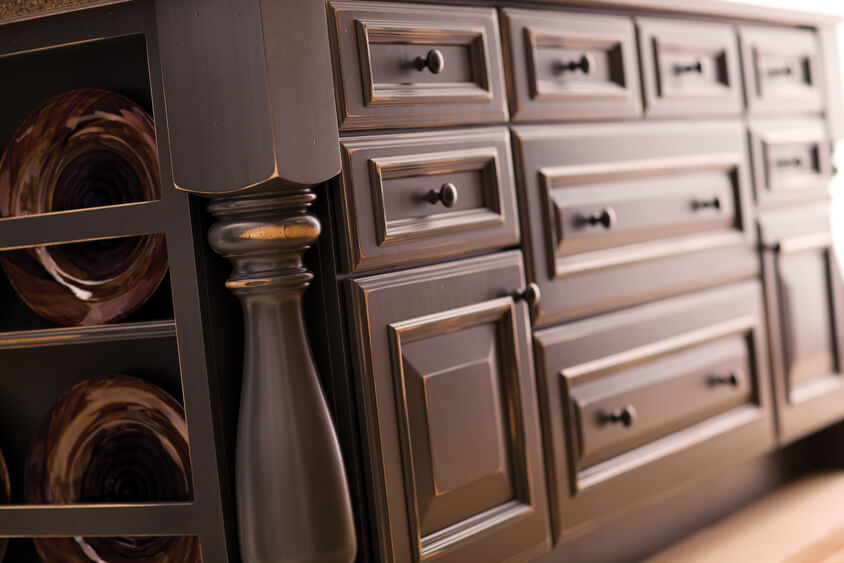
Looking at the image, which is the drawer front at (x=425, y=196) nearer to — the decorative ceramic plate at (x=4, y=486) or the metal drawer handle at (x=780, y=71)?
the decorative ceramic plate at (x=4, y=486)

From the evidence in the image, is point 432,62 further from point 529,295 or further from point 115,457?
point 115,457

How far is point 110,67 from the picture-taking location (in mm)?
1068

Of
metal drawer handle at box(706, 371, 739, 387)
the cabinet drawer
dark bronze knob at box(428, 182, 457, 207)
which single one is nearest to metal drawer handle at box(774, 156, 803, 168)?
the cabinet drawer

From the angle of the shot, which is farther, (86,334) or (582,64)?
(582,64)

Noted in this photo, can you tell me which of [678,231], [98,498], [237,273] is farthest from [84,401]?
[678,231]

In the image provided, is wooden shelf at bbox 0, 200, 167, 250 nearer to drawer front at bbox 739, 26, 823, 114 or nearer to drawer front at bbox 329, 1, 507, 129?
drawer front at bbox 329, 1, 507, 129

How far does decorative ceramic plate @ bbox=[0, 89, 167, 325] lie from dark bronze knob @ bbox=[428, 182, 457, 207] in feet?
1.01

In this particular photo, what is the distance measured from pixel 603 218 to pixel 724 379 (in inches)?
15.8

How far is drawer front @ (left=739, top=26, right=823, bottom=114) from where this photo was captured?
1.73 meters

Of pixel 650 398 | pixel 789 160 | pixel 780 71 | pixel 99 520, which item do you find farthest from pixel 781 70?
pixel 99 520

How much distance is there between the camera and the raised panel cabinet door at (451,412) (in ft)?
3.50

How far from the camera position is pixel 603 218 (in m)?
1.37

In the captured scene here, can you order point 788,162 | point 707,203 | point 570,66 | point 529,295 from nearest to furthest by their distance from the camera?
point 529,295 → point 570,66 → point 707,203 → point 788,162

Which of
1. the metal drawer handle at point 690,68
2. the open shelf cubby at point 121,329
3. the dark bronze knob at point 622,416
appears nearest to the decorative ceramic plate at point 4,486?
the open shelf cubby at point 121,329
